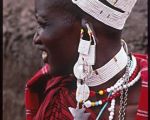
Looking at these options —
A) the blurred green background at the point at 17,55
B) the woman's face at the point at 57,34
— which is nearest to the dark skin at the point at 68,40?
the woman's face at the point at 57,34

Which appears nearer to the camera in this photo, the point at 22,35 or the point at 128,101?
the point at 128,101

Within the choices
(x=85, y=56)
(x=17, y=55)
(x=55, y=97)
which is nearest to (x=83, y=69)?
(x=85, y=56)

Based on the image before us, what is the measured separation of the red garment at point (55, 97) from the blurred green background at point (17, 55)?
0.71 m

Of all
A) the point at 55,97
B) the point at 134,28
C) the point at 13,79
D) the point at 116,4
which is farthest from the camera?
the point at 13,79

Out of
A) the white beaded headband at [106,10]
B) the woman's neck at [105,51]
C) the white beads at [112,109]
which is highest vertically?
the white beaded headband at [106,10]

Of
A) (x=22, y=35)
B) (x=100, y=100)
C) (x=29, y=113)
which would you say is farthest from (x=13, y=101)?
(x=100, y=100)

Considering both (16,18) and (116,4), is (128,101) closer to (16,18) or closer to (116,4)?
(116,4)

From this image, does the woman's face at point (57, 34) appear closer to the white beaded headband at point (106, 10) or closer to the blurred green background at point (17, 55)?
the white beaded headband at point (106, 10)

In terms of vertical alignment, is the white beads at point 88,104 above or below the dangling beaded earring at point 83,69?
below

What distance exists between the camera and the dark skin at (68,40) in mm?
1186

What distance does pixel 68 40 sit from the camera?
1.20 meters

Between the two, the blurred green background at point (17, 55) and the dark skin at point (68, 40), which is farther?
the blurred green background at point (17, 55)

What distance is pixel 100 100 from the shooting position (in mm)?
1217

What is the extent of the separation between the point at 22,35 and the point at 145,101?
112 cm
